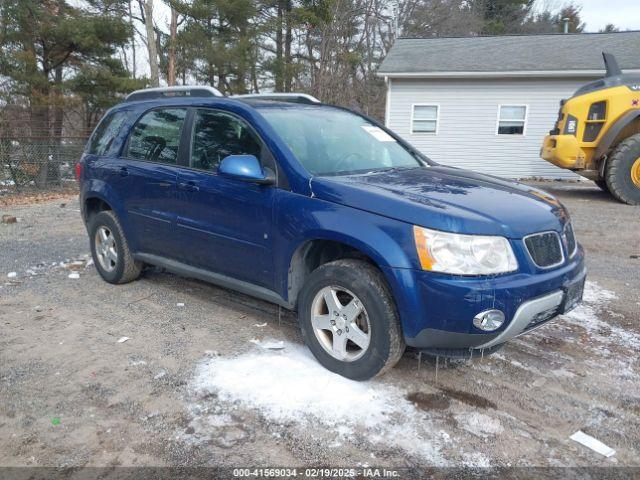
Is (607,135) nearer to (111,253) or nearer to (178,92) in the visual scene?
(178,92)

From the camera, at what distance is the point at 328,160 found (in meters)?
3.79

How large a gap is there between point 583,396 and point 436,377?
886 mm

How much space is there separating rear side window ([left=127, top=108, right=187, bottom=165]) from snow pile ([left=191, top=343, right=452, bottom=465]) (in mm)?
1905

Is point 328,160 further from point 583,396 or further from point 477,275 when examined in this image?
point 583,396

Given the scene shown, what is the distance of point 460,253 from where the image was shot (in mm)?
2859

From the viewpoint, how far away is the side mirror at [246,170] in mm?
3484

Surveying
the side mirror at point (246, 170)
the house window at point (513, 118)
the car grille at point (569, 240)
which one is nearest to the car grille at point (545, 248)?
the car grille at point (569, 240)

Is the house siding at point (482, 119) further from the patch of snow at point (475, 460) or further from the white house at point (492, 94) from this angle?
the patch of snow at point (475, 460)

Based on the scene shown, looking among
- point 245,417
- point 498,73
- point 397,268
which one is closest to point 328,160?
point 397,268

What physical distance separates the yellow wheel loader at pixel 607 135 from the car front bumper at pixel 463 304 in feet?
28.6

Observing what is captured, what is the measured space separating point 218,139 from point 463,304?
233cm

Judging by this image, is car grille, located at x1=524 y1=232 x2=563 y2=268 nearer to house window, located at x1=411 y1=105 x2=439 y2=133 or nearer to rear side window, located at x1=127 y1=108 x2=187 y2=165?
rear side window, located at x1=127 y1=108 x2=187 y2=165

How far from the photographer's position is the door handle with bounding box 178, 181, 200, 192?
4.07 metres

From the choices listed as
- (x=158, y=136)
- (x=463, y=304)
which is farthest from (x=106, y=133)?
(x=463, y=304)
